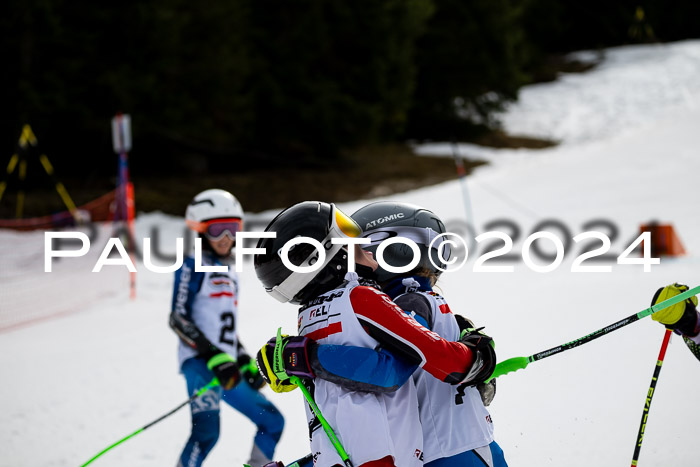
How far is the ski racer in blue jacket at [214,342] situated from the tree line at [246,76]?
548 inches

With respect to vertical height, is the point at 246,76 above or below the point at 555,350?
above

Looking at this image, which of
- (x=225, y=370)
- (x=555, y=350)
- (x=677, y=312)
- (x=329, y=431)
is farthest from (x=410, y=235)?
(x=225, y=370)

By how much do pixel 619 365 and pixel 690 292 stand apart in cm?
311

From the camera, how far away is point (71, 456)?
17.6 feet

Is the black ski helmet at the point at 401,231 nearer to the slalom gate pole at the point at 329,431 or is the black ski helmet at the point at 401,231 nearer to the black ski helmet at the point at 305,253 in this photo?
the black ski helmet at the point at 305,253

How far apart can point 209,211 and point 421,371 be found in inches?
100

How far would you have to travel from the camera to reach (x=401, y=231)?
2857 mm

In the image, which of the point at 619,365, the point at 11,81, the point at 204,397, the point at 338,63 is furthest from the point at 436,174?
the point at 204,397

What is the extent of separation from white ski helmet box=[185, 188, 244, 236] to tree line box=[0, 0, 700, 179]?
1379cm

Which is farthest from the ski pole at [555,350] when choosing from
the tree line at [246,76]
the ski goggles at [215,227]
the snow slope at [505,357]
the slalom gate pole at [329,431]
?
the tree line at [246,76]

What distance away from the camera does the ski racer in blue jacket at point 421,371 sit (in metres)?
2.38

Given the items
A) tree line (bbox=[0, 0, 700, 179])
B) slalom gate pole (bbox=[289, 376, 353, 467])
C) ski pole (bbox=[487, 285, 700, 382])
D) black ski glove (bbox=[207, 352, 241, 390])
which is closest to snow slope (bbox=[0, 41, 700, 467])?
black ski glove (bbox=[207, 352, 241, 390])

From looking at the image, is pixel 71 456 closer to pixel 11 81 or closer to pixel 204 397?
pixel 204 397

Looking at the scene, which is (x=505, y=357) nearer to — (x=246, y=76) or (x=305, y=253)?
(x=305, y=253)
